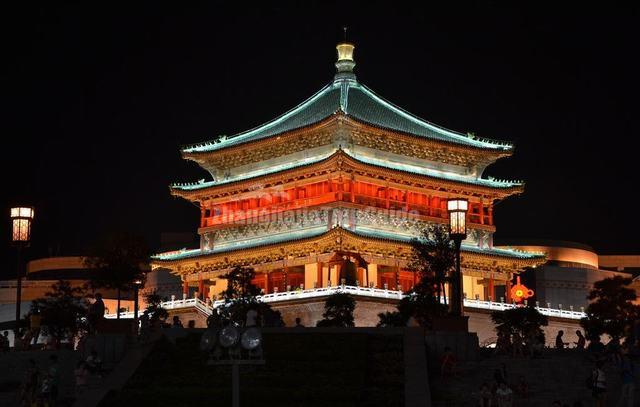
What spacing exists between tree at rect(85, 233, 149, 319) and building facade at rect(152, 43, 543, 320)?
14920 millimetres

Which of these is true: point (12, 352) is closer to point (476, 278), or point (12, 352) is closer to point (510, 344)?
point (510, 344)

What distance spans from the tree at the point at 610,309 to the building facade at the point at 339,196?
31.3ft

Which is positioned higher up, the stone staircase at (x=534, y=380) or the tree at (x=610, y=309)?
the tree at (x=610, y=309)

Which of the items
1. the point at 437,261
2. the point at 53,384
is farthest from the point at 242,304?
the point at 53,384


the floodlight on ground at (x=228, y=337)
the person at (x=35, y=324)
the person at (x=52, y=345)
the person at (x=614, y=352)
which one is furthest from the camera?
the person at (x=35, y=324)

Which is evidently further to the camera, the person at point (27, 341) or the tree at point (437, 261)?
the tree at point (437, 261)

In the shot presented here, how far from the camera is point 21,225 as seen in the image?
35.5m

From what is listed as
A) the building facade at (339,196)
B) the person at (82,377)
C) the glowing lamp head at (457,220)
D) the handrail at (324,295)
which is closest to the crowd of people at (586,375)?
the glowing lamp head at (457,220)

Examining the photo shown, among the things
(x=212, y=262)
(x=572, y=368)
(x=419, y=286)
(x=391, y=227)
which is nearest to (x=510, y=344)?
(x=572, y=368)

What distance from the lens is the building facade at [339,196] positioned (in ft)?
196

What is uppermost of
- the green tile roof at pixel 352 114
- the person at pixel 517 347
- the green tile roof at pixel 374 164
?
the green tile roof at pixel 352 114

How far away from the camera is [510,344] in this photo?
38000 mm

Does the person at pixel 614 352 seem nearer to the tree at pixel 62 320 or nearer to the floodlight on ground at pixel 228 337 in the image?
the floodlight on ground at pixel 228 337

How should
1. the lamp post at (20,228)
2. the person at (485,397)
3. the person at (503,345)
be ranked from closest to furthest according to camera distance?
the person at (485,397), the lamp post at (20,228), the person at (503,345)
